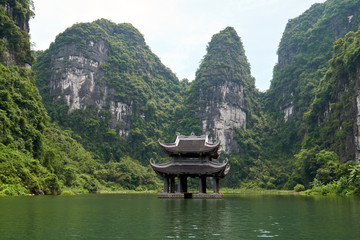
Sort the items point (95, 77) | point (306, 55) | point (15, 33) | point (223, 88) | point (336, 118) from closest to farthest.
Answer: point (15, 33), point (336, 118), point (95, 77), point (306, 55), point (223, 88)

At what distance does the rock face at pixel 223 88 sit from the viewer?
10419 cm

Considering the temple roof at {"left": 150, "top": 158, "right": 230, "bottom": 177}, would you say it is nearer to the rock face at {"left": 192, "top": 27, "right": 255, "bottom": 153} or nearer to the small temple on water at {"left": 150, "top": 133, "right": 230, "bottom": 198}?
the small temple on water at {"left": 150, "top": 133, "right": 230, "bottom": 198}

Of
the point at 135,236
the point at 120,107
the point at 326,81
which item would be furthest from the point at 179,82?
the point at 135,236

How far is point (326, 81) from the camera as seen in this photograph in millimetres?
73000

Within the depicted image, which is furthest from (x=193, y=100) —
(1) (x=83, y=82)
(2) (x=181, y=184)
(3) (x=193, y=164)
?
(3) (x=193, y=164)

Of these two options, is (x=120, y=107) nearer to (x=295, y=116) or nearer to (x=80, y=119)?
(x=80, y=119)

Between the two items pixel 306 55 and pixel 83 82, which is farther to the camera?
pixel 306 55

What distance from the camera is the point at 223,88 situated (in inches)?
4277

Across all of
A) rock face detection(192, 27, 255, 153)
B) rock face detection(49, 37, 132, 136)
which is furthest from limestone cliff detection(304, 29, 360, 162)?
rock face detection(49, 37, 132, 136)

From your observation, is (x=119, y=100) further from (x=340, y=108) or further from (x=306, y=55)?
(x=340, y=108)

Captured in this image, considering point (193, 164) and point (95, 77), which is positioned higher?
point (95, 77)

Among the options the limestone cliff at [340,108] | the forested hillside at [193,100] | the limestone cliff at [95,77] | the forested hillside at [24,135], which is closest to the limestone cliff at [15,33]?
the forested hillside at [24,135]

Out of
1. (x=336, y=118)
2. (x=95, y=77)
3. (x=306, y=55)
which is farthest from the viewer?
(x=306, y=55)

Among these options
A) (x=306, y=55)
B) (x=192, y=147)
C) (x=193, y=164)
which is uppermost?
(x=306, y=55)
